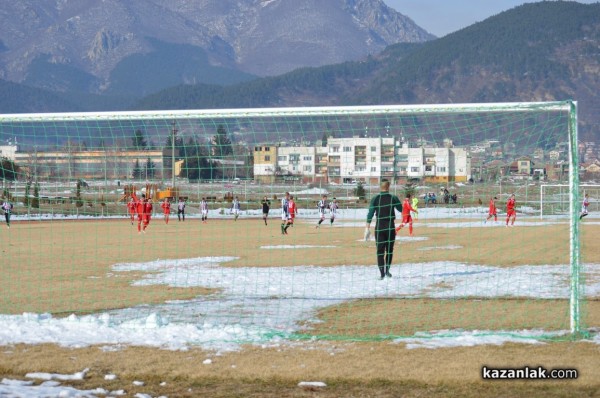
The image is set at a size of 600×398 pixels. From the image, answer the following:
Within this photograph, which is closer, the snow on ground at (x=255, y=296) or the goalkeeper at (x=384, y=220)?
the snow on ground at (x=255, y=296)

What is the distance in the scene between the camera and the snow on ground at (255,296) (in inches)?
426

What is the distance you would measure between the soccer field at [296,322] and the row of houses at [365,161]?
6.50 ft

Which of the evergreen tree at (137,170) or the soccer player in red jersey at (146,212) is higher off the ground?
the evergreen tree at (137,170)

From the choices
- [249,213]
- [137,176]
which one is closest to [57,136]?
[137,176]

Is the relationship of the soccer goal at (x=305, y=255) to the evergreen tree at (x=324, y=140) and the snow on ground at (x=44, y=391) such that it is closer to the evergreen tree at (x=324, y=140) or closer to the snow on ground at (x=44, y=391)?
the evergreen tree at (x=324, y=140)

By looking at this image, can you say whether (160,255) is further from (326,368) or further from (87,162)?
(326,368)

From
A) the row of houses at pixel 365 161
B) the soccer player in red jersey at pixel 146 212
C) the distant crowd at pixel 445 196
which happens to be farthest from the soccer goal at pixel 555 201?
the row of houses at pixel 365 161

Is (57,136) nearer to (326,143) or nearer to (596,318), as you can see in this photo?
(326,143)

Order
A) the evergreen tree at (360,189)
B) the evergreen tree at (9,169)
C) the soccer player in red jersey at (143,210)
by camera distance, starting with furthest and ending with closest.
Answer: the soccer player in red jersey at (143,210) → the evergreen tree at (9,169) → the evergreen tree at (360,189)

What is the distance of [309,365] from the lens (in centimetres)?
936

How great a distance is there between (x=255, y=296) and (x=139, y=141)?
17.1 ft

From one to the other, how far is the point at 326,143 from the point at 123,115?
538 centimetres

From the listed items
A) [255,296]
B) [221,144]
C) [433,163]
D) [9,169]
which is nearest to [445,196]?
[433,163]

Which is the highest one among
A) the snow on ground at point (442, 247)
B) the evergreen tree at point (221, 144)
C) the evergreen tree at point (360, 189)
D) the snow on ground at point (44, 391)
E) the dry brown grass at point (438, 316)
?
the evergreen tree at point (221, 144)
